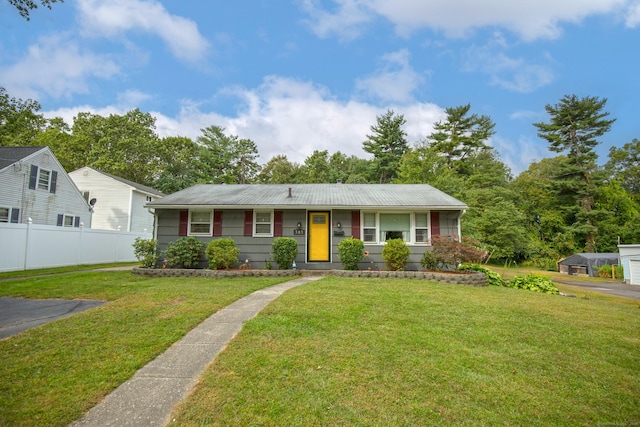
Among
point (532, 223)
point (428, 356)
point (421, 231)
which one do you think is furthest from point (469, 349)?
point (532, 223)

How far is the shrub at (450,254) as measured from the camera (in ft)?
29.1

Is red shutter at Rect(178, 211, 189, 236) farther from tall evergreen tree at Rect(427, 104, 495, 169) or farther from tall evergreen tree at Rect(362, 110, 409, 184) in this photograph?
tall evergreen tree at Rect(427, 104, 495, 169)

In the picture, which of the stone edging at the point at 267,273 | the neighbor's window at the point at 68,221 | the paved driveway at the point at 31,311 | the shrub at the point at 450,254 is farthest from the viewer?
the neighbor's window at the point at 68,221

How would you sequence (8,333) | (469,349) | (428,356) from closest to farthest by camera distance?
(428,356) < (469,349) < (8,333)

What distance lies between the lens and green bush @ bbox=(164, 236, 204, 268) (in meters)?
9.87

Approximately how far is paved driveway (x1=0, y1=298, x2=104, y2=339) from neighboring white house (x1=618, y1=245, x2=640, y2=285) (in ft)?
70.7

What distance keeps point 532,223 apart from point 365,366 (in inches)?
1277

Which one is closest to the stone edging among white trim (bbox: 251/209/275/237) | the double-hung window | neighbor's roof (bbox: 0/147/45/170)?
white trim (bbox: 251/209/275/237)

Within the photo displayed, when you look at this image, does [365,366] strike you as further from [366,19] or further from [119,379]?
[366,19]

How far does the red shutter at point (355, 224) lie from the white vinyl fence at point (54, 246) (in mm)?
11930

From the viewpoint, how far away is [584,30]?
11.8m

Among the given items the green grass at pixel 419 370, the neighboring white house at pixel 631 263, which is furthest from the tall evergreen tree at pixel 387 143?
the green grass at pixel 419 370

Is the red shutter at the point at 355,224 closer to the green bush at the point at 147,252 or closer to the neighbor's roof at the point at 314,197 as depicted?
the neighbor's roof at the point at 314,197

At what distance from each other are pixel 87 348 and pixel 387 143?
3146cm
